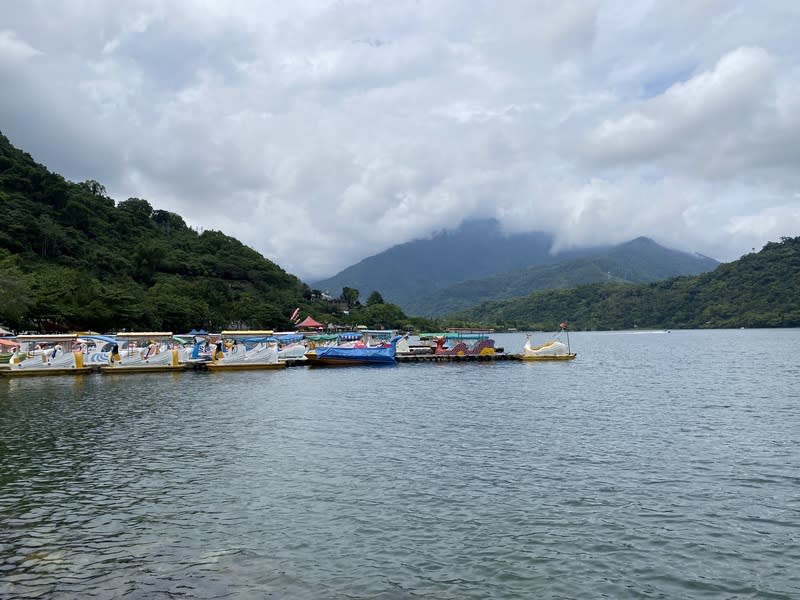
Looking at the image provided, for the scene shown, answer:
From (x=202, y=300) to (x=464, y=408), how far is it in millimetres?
90888

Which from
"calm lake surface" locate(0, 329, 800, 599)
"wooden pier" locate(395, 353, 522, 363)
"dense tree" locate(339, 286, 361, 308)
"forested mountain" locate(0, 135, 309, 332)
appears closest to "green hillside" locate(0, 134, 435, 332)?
"forested mountain" locate(0, 135, 309, 332)

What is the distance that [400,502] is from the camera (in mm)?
15797

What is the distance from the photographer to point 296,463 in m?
20.2

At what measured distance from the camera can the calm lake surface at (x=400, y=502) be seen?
11.2 meters

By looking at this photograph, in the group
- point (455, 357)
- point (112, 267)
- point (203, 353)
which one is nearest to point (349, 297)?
point (112, 267)

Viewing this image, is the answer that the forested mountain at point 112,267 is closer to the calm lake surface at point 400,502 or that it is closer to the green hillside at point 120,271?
the green hillside at point 120,271

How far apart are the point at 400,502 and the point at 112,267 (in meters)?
115

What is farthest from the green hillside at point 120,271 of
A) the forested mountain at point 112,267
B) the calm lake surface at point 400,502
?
the calm lake surface at point 400,502

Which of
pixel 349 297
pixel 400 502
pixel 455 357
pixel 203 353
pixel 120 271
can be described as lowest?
pixel 400 502

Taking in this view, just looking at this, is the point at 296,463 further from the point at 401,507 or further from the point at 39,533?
the point at 39,533

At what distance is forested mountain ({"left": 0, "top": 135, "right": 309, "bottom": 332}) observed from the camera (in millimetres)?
78562

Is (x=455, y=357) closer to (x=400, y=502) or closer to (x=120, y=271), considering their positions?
(x=400, y=502)

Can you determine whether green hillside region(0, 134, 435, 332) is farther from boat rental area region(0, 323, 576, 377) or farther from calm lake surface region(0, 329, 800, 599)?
calm lake surface region(0, 329, 800, 599)

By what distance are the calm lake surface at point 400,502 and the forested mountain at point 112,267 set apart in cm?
5060
